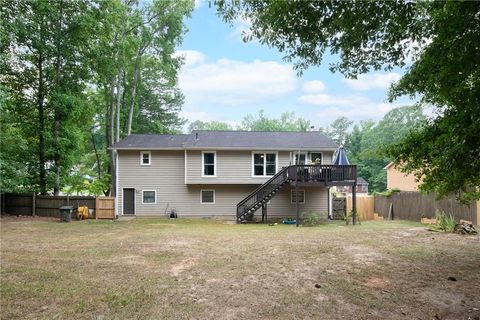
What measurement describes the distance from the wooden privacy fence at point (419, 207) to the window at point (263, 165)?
23.8 ft

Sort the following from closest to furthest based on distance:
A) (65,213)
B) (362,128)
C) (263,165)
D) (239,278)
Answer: (239,278) < (65,213) < (263,165) < (362,128)

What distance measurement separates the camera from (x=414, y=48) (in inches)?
204

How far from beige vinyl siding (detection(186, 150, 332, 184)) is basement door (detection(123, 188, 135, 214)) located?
3.73 m

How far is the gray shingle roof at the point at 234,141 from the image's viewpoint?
18.6 m

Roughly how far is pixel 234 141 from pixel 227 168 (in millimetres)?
1860

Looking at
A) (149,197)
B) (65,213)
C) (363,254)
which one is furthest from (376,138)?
(65,213)

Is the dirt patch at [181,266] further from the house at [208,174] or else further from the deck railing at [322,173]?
the house at [208,174]

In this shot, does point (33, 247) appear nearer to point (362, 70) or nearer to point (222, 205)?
point (362, 70)

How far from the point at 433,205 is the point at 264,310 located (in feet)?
46.5

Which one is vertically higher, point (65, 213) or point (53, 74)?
point (53, 74)

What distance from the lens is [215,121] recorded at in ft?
261

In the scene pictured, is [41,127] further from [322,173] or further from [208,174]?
[322,173]

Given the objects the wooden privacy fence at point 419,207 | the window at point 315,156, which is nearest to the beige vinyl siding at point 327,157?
the window at point 315,156

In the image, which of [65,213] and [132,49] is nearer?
[65,213]
